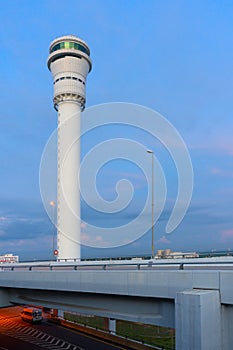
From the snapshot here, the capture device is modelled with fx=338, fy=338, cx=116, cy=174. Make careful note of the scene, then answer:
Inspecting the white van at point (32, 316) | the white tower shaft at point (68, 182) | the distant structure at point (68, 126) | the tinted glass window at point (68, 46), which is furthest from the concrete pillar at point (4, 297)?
the tinted glass window at point (68, 46)

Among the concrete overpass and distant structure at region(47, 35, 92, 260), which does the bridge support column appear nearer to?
the concrete overpass

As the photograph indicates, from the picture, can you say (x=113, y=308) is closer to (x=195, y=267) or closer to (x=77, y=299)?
(x=77, y=299)

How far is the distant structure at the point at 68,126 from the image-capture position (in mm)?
53281

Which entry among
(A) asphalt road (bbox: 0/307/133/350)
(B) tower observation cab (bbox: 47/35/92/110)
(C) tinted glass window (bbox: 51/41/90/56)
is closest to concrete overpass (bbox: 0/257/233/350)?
(A) asphalt road (bbox: 0/307/133/350)

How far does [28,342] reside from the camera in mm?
33938

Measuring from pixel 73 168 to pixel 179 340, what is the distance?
45.2 meters

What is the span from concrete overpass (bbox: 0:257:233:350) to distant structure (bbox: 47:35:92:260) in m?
31.5

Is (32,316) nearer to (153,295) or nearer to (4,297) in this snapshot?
(4,297)

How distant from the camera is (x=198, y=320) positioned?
11.4 metres

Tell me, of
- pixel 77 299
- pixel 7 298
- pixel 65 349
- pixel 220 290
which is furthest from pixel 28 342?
pixel 220 290

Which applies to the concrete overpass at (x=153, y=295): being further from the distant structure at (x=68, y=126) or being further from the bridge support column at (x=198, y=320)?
the distant structure at (x=68, y=126)

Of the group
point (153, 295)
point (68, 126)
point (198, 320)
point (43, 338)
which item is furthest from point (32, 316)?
point (198, 320)

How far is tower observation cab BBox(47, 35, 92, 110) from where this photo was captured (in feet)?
188

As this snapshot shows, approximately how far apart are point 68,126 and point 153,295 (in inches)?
1778
